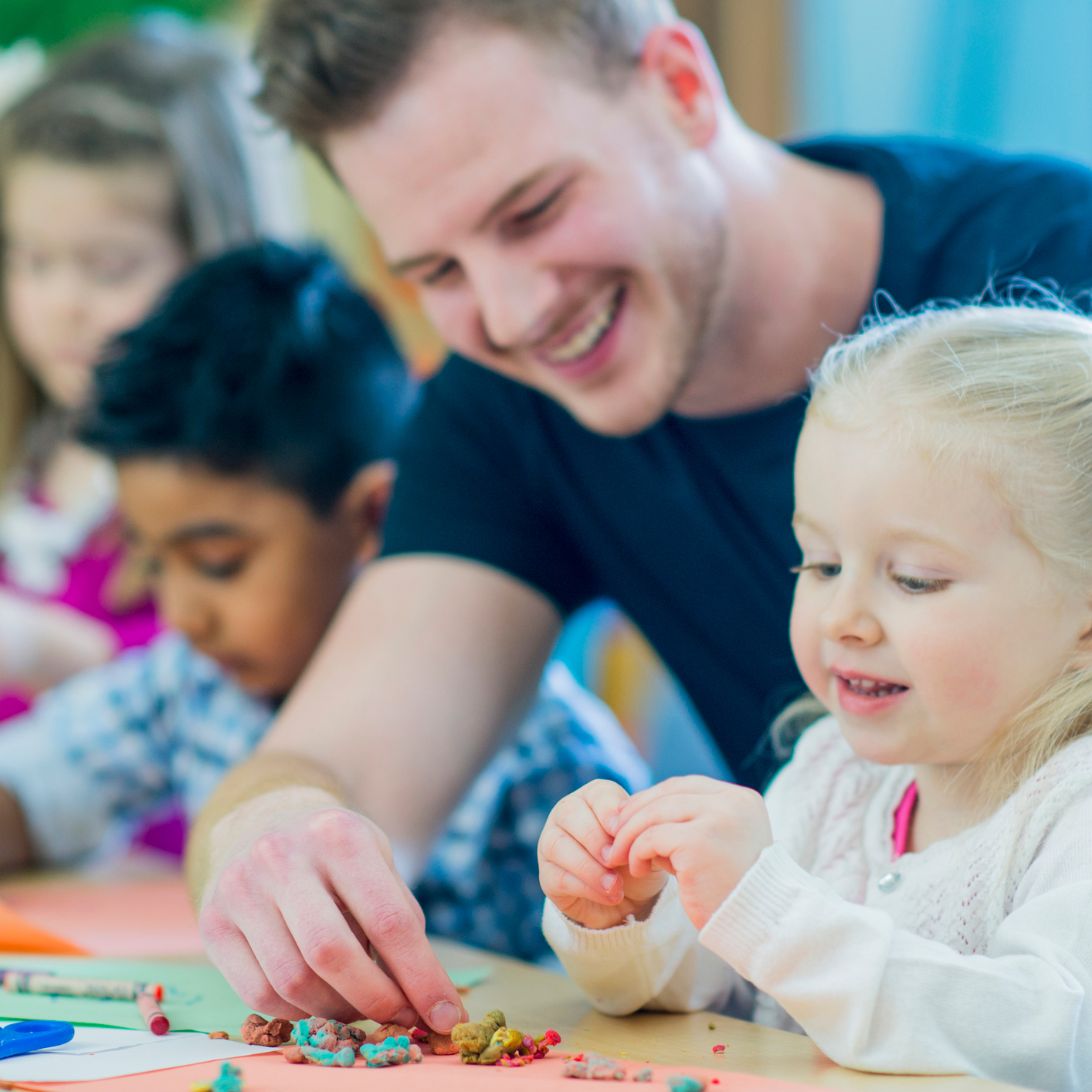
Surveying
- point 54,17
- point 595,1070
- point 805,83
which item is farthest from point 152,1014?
point 54,17

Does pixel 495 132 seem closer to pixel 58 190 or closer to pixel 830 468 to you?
pixel 830 468

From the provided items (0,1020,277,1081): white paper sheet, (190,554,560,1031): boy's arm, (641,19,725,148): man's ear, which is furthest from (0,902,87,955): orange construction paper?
(641,19,725,148): man's ear

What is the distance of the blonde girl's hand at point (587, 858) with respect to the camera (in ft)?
2.12

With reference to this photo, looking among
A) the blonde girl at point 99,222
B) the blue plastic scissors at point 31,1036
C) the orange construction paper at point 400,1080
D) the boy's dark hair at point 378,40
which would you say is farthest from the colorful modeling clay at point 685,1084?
the blonde girl at point 99,222

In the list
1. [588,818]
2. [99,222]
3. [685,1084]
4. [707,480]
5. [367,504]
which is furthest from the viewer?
[99,222]

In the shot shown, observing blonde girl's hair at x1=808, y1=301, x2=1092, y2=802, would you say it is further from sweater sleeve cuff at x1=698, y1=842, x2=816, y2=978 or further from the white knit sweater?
sweater sleeve cuff at x1=698, y1=842, x2=816, y2=978

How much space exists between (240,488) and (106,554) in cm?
68

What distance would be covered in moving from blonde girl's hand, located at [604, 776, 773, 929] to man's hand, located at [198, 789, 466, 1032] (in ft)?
0.45

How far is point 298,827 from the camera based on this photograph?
73 cm

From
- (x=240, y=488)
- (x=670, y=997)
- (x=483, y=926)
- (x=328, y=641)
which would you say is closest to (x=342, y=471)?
(x=240, y=488)

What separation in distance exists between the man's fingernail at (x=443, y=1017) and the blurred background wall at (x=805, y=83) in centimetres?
56

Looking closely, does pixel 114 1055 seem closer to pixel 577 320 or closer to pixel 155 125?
pixel 577 320

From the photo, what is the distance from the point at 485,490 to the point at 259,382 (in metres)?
0.33

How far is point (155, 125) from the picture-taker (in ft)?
6.14
